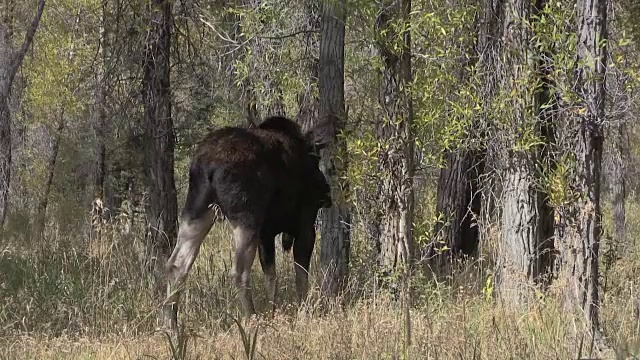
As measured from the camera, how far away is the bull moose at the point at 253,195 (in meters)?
7.26

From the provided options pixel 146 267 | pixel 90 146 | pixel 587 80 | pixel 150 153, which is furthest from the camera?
pixel 90 146

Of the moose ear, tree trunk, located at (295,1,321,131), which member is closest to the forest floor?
the moose ear

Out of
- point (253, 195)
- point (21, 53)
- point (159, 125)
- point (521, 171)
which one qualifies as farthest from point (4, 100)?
point (521, 171)

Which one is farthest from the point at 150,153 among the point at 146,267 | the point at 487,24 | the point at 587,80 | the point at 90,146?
the point at 90,146

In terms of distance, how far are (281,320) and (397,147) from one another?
205cm

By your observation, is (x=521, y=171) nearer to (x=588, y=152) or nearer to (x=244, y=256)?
(x=588, y=152)

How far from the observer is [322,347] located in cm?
580

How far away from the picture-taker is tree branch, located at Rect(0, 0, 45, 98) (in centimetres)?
1140

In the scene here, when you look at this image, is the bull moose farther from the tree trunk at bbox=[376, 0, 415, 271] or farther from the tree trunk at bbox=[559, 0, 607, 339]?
the tree trunk at bbox=[559, 0, 607, 339]

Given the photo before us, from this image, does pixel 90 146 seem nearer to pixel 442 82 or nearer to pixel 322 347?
pixel 442 82

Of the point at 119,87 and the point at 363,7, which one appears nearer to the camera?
the point at 363,7

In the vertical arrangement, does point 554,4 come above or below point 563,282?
above

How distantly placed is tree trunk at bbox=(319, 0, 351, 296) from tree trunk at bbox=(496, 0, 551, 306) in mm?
1544

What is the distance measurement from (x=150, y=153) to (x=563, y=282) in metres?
4.86
